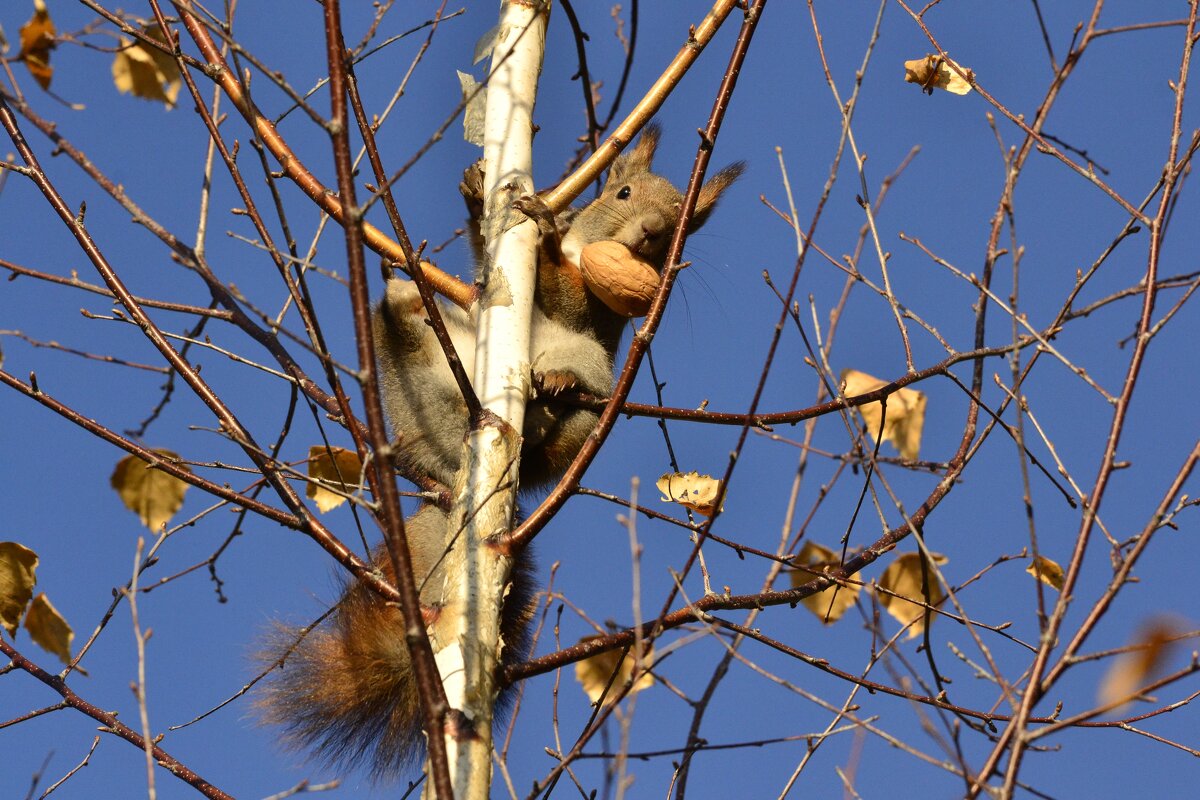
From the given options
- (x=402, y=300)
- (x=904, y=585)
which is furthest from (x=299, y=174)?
(x=904, y=585)

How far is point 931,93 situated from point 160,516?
2456mm

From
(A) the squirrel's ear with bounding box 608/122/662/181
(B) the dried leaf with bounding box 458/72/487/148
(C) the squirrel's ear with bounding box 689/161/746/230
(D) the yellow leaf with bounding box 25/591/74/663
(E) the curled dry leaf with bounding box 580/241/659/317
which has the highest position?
(A) the squirrel's ear with bounding box 608/122/662/181

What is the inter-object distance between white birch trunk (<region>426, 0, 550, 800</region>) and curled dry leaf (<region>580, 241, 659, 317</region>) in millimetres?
509

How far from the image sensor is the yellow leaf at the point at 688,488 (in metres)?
3.29

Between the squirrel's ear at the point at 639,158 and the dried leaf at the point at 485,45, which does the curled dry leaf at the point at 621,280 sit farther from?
the squirrel's ear at the point at 639,158

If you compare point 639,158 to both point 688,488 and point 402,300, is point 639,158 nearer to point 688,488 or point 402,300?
point 402,300

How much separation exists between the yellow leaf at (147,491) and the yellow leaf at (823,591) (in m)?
1.68

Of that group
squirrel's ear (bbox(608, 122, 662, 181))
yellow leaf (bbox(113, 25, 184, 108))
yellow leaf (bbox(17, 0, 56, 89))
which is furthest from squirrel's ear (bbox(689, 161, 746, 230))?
yellow leaf (bbox(17, 0, 56, 89))

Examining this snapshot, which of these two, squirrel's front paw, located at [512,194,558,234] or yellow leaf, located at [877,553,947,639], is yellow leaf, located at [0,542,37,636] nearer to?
squirrel's front paw, located at [512,194,558,234]

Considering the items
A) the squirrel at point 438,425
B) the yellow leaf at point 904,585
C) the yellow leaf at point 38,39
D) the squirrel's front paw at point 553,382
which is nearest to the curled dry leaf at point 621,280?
the squirrel at point 438,425

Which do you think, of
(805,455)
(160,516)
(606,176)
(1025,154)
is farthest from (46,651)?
(606,176)

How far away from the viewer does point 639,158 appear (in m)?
5.20

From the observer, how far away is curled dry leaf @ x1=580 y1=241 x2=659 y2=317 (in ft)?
12.1

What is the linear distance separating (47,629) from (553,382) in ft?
4.94
